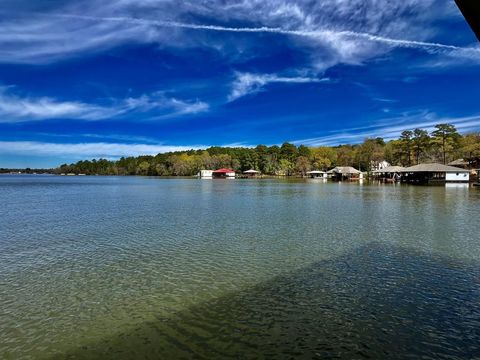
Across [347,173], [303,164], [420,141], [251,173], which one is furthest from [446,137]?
[251,173]

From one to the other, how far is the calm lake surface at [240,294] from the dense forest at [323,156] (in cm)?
6148

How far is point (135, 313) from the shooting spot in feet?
20.6

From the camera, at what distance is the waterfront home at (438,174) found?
185 feet

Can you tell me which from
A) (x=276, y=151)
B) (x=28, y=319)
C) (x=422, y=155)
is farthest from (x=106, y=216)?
(x=276, y=151)

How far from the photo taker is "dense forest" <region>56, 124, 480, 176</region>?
224 ft

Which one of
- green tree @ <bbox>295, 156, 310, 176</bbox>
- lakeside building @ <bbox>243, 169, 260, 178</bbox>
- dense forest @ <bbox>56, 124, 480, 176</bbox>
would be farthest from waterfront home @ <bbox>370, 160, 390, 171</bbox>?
lakeside building @ <bbox>243, 169, 260, 178</bbox>

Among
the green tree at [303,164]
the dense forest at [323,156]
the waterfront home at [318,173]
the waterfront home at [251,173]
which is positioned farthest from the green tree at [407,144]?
the waterfront home at [251,173]

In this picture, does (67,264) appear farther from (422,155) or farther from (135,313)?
(422,155)

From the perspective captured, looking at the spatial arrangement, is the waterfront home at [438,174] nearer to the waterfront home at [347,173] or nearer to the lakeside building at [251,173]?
the waterfront home at [347,173]

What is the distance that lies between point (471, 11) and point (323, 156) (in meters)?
117

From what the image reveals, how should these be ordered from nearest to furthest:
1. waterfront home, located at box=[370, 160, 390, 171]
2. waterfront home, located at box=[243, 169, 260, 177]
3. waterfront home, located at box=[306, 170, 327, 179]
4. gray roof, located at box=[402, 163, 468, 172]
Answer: gray roof, located at box=[402, 163, 468, 172] < waterfront home, located at box=[370, 160, 390, 171] < waterfront home, located at box=[306, 170, 327, 179] < waterfront home, located at box=[243, 169, 260, 177]

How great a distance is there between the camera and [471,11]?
101 inches

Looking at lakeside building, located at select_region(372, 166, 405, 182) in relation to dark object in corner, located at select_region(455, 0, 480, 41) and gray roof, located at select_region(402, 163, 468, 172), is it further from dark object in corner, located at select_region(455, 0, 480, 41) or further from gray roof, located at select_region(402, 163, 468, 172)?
dark object in corner, located at select_region(455, 0, 480, 41)

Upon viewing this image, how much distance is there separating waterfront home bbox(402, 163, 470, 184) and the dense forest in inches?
280
